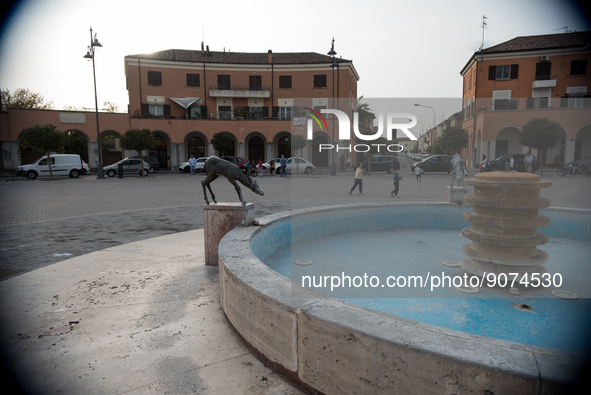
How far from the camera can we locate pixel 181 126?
35.3m

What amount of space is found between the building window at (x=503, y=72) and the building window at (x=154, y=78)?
32.7 meters

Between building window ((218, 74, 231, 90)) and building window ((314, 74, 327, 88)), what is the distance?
9217 millimetres

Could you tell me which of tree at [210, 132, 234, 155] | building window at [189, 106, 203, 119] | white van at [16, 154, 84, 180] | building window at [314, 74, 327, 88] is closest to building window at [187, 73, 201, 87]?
building window at [189, 106, 203, 119]

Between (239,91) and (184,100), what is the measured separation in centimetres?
569

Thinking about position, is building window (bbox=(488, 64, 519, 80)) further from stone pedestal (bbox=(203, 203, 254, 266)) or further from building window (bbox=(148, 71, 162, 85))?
stone pedestal (bbox=(203, 203, 254, 266))

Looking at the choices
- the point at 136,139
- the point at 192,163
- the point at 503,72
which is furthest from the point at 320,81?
the point at 136,139

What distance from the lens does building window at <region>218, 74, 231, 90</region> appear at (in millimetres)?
37991

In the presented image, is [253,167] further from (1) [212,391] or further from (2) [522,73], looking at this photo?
(2) [522,73]

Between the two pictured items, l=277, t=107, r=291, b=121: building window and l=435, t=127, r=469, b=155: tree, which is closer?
l=435, t=127, r=469, b=155: tree

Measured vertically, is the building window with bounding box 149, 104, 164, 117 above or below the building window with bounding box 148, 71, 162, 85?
below

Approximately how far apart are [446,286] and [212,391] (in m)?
3.59

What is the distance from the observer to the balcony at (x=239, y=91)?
1471 inches

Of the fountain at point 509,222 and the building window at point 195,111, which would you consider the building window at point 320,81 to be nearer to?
the building window at point 195,111

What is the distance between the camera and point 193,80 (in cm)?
3734
